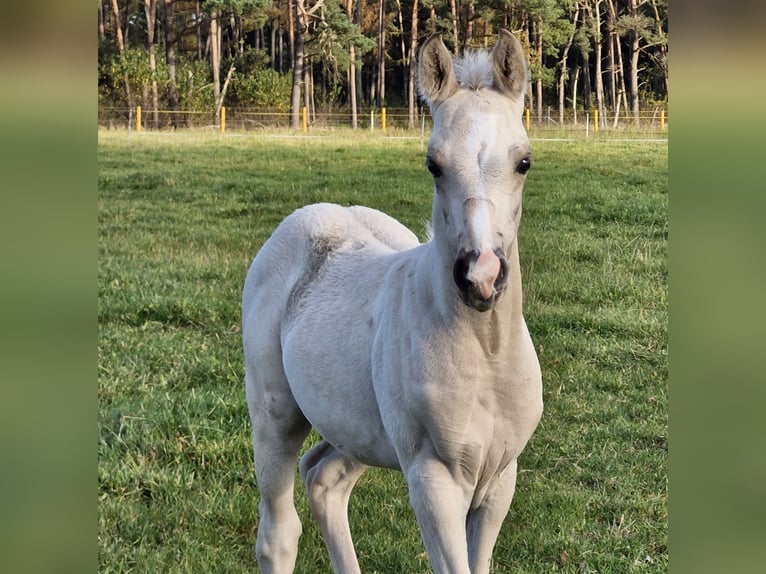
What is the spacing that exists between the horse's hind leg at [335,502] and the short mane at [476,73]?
150 centimetres

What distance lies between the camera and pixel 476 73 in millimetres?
2209

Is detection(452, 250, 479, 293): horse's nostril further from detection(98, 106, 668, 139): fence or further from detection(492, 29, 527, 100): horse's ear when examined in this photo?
detection(98, 106, 668, 139): fence

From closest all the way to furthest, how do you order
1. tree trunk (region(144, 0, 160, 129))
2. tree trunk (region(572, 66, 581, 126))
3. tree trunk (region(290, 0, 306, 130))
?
1. tree trunk (region(572, 66, 581, 126))
2. tree trunk (region(290, 0, 306, 130))
3. tree trunk (region(144, 0, 160, 129))

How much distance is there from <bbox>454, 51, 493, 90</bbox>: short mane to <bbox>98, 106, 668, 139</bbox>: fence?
15757 mm

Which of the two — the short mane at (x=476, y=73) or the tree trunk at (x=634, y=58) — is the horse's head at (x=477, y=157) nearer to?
the short mane at (x=476, y=73)

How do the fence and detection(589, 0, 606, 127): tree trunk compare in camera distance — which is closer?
the fence

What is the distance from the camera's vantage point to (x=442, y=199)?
207 centimetres

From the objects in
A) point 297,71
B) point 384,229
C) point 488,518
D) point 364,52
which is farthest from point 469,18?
point 488,518

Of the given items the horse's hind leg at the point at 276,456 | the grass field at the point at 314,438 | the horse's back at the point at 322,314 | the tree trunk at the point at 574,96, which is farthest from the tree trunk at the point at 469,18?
the horse's hind leg at the point at 276,456

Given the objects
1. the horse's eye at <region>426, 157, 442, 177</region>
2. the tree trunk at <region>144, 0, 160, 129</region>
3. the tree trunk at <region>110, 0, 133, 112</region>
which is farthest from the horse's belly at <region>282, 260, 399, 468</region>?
the tree trunk at <region>110, 0, 133, 112</region>

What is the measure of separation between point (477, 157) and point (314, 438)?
8.81 feet

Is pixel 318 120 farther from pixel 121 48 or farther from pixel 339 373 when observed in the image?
pixel 339 373

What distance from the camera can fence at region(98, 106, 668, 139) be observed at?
18.6 metres
